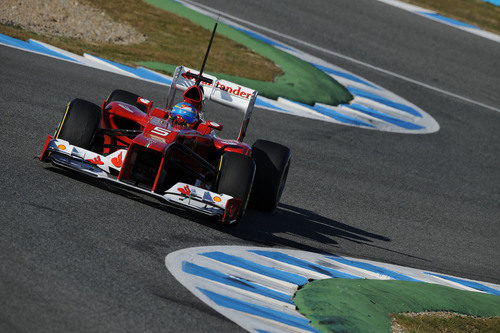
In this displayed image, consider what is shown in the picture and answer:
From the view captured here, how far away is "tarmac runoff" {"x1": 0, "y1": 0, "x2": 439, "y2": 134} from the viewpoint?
43.8 feet

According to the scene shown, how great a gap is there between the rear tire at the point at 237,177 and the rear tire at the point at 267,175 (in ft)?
3.15

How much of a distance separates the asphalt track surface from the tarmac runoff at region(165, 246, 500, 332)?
20cm

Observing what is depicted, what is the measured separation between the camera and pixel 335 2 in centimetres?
2219

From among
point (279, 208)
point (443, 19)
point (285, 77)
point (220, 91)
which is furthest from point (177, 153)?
point (443, 19)

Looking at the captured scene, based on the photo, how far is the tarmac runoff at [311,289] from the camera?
5383mm

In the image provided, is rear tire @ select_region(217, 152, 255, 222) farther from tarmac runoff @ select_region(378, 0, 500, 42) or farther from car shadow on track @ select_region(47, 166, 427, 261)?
tarmac runoff @ select_region(378, 0, 500, 42)

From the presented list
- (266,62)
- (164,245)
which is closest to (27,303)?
(164,245)

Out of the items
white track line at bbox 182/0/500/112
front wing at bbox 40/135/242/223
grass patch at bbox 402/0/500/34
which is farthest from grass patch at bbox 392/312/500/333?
grass patch at bbox 402/0/500/34

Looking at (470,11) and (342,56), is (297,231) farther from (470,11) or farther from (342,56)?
(470,11)

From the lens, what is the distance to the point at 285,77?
611 inches

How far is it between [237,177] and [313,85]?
8365 mm

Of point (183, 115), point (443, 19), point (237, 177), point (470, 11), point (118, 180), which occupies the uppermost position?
point (470, 11)

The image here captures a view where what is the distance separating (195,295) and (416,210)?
620 centimetres

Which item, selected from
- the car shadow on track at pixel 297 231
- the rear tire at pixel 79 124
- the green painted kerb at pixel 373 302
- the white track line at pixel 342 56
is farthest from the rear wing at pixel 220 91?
the white track line at pixel 342 56
